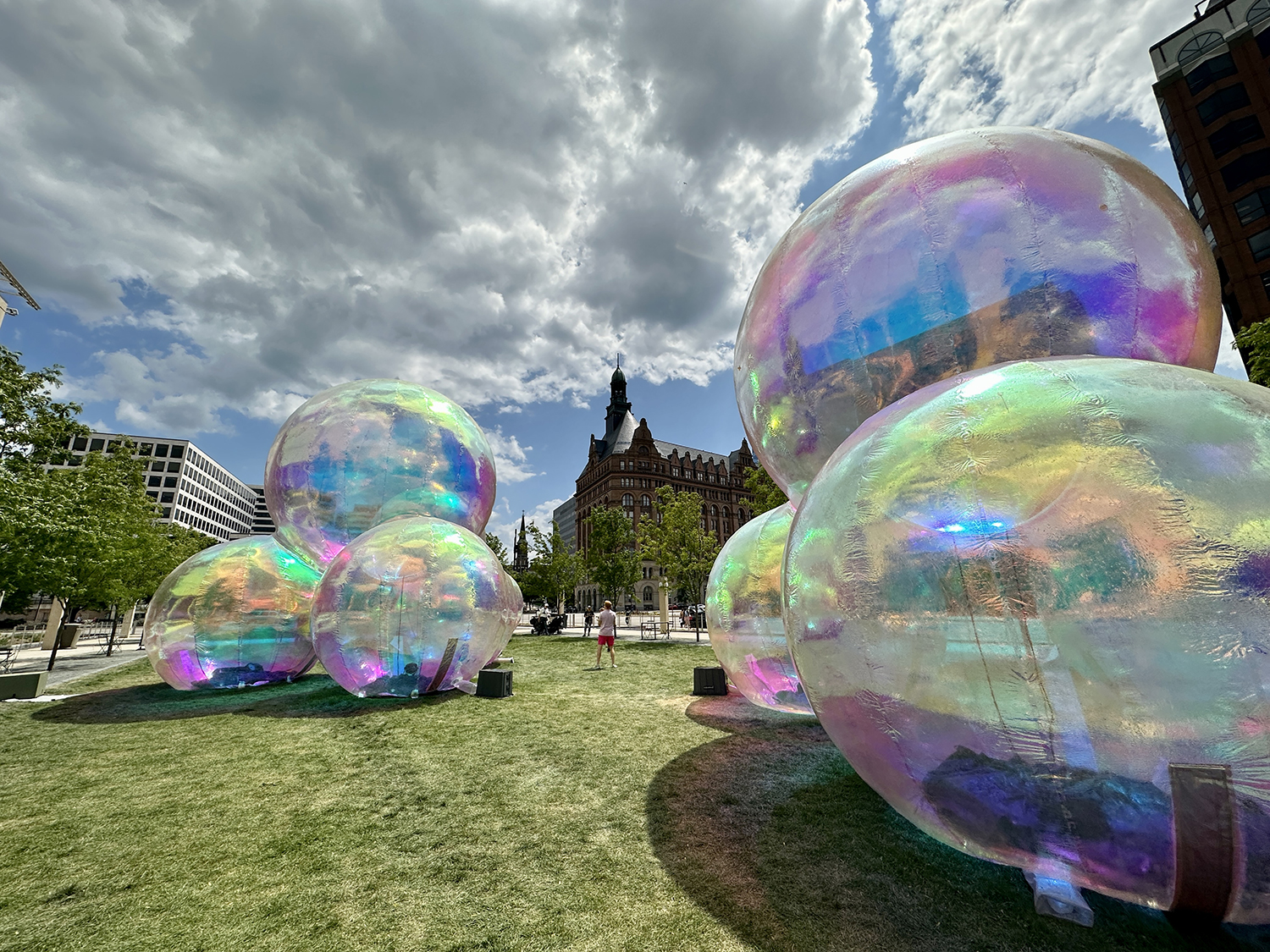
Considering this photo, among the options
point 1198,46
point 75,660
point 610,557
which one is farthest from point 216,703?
point 1198,46

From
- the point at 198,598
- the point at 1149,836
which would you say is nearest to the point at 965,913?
the point at 1149,836

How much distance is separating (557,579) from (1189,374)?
120 feet

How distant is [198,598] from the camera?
29.1 feet

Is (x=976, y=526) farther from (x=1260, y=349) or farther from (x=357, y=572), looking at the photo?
(x=1260, y=349)

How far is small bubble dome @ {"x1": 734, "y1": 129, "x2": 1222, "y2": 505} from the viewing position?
132 inches

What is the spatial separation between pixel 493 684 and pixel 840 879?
7.02 metres

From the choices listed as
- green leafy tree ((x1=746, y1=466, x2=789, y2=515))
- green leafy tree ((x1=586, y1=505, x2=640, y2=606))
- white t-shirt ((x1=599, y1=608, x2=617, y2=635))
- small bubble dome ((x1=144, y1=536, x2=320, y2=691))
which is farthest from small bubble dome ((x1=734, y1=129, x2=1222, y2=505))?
green leafy tree ((x1=586, y1=505, x2=640, y2=606))

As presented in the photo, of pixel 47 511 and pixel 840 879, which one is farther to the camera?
pixel 47 511

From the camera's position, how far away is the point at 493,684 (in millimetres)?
9258

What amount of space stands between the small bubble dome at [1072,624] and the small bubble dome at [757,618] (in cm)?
375

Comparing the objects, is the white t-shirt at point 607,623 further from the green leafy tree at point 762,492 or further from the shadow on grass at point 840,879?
the green leafy tree at point 762,492

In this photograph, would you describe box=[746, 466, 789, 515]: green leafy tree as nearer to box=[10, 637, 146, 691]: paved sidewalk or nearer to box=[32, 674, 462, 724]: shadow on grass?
box=[32, 674, 462, 724]: shadow on grass

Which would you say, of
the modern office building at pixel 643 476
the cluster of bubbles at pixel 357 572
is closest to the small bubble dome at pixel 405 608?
the cluster of bubbles at pixel 357 572

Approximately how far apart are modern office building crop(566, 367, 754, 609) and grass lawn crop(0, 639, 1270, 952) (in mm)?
72756
